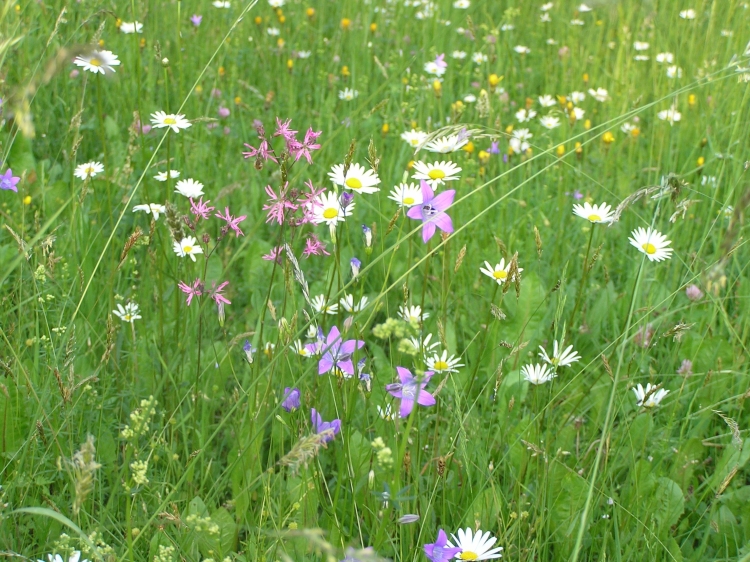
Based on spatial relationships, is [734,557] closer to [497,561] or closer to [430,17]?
[497,561]

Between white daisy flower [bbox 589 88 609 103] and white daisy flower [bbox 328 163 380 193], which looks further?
white daisy flower [bbox 589 88 609 103]

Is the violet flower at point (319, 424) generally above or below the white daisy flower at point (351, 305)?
below

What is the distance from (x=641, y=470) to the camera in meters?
1.44

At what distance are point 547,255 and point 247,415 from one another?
4.26ft

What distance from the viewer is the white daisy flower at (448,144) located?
4.10 feet

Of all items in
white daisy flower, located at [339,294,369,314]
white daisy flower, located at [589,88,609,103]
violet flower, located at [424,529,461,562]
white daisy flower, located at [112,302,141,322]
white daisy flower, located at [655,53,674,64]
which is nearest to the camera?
violet flower, located at [424,529,461,562]

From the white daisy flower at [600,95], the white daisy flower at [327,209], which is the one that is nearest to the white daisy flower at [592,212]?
the white daisy flower at [327,209]

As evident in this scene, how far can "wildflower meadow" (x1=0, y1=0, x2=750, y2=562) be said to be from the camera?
1.21m

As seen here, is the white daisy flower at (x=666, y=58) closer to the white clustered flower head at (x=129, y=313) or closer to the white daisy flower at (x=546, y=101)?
the white daisy flower at (x=546, y=101)

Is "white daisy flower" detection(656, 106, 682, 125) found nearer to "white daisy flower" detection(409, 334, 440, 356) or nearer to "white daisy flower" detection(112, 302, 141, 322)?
"white daisy flower" detection(409, 334, 440, 356)

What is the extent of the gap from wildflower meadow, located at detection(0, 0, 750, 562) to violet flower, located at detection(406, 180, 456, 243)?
11mm

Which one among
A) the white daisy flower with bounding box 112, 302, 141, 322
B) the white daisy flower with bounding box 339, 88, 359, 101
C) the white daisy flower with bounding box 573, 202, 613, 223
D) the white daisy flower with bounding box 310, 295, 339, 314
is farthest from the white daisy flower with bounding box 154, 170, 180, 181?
the white daisy flower with bounding box 339, 88, 359, 101

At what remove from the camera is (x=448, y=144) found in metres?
1.59

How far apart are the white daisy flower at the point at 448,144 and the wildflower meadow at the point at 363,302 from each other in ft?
0.05
